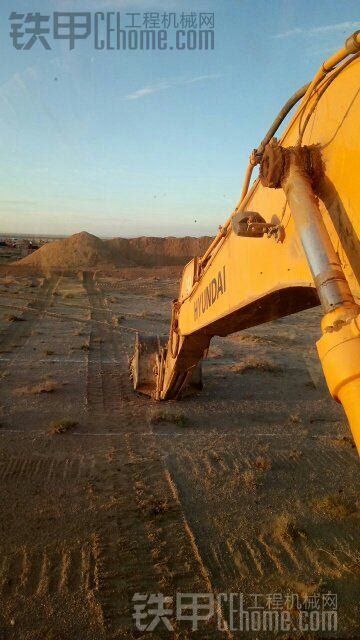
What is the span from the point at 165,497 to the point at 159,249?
5674cm

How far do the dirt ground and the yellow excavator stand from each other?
244cm

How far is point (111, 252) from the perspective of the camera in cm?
5316

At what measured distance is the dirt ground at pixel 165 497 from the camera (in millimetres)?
4035

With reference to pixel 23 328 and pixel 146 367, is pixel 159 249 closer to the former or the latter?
pixel 23 328

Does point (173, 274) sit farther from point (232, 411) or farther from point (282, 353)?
point (232, 411)

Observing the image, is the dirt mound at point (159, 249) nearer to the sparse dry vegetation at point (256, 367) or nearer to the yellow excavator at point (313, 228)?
the sparse dry vegetation at point (256, 367)

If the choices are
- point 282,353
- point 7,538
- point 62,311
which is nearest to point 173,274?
point 62,311

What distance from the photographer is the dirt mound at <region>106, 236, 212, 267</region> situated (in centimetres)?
5656

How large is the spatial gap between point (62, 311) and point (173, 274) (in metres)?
21.3

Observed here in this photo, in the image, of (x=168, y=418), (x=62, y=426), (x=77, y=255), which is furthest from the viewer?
(x=77, y=255)

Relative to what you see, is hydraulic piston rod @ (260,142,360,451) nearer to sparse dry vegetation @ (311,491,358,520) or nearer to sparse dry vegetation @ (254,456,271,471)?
sparse dry vegetation @ (311,491,358,520)

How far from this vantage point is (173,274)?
4131cm

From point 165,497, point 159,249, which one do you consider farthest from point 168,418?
point 159,249

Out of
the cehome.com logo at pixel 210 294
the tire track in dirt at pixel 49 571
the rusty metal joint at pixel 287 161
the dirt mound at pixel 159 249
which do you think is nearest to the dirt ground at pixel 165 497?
the tire track in dirt at pixel 49 571
